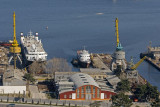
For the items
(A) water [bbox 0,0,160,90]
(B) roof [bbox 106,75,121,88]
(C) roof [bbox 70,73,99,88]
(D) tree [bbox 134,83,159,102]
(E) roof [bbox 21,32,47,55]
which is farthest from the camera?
(A) water [bbox 0,0,160,90]

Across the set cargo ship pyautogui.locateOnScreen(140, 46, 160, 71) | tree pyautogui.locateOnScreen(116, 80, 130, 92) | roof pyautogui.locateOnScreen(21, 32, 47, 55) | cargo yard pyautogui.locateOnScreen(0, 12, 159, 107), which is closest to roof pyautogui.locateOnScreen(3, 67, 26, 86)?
cargo yard pyautogui.locateOnScreen(0, 12, 159, 107)

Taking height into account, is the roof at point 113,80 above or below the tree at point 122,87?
above

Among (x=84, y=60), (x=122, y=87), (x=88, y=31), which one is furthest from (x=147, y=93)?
(x=88, y=31)

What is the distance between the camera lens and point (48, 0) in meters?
136

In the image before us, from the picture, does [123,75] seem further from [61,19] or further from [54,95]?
[61,19]

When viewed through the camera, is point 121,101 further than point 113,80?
No

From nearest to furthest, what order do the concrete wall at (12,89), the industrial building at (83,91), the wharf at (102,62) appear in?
1. the industrial building at (83,91)
2. the concrete wall at (12,89)
3. the wharf at (102,62)

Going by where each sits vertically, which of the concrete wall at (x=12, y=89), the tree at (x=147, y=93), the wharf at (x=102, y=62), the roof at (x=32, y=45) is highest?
the roof at (x=32, y=45)

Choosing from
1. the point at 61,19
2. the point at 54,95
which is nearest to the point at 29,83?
the point at 54,95

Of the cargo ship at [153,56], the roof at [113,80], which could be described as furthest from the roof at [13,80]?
the cargo ship at [153,56]

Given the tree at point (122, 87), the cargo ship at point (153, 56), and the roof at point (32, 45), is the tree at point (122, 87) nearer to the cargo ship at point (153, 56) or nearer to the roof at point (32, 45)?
the roof at point (32, 45)

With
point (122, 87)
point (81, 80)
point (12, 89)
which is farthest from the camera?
point (81, 80)

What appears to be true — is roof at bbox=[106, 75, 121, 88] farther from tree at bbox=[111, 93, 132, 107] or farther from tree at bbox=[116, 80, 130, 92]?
tree at bbox=[111, 93, 132, 107]

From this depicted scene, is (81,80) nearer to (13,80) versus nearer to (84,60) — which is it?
(13,80)
